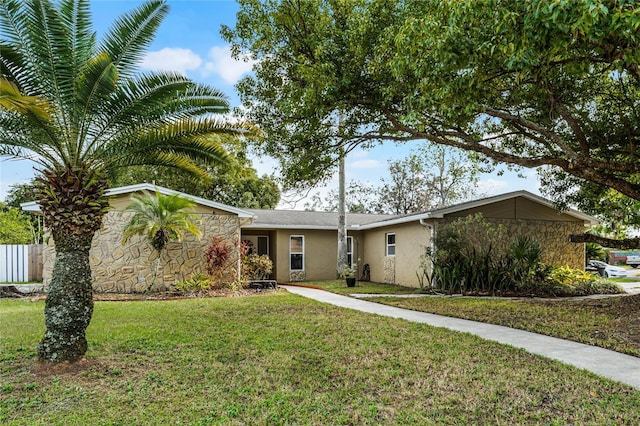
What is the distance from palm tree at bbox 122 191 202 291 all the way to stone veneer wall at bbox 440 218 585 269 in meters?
10.8

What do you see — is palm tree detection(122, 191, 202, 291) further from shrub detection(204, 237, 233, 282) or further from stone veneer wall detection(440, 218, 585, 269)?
stone veneer wall detection(440, 218, 585, 269)

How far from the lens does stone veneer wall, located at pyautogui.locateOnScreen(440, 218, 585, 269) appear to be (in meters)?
15.2

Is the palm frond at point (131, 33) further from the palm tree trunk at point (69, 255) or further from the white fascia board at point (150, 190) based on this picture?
the white fascia board at point (150, 190)

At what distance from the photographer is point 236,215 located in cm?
1465

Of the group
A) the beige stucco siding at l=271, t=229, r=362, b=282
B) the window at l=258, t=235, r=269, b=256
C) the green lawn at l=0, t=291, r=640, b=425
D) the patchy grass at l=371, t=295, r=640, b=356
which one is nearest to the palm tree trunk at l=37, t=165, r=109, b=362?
the green lawn at l=0, t=291, r=640, b=425

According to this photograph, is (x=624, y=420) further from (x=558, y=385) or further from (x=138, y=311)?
(x=138, y=311)

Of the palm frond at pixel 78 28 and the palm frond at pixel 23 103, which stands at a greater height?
the palm frond at pixel 78 28

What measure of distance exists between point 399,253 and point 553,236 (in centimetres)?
591

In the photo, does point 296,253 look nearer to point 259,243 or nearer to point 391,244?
point 259,243

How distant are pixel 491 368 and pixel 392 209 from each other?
28702mm

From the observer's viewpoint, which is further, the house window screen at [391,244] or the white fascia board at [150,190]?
the house window screen at [391,244]

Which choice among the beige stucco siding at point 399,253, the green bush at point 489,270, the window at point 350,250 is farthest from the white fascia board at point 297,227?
the green bush at point 489,270

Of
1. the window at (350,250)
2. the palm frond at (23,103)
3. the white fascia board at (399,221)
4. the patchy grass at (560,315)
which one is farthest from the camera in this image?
the window at (350,250)

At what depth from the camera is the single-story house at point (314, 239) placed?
1320 centimetres
